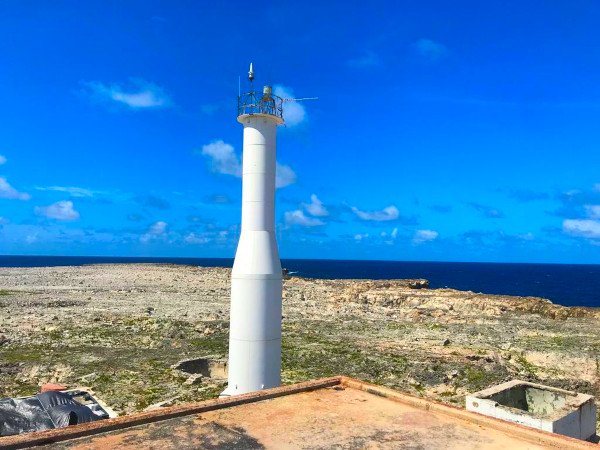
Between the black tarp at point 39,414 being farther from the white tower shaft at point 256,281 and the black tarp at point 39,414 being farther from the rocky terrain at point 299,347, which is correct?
the white tower shaft at point 256,281

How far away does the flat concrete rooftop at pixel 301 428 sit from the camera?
752 centimetres

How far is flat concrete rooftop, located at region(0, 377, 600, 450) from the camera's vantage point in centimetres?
752

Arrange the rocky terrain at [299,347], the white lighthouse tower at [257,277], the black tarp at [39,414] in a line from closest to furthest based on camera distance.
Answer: the black tarp at [39,414] → the white lighthouse tower at [257,277] → the rocky terrain at [299,347]

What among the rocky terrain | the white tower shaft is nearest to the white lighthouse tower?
the white tower shaft

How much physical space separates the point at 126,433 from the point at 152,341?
16915 millimetres

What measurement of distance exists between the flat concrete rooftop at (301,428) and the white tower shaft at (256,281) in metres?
3.57

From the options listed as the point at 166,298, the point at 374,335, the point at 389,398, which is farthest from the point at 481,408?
the point at 166,298

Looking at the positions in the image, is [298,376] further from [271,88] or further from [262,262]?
[271,88]

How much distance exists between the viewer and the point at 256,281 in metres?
13.4

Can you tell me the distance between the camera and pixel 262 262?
13477 mm

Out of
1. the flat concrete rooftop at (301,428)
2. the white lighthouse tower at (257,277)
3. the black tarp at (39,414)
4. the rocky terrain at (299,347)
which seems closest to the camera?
the flat concrete rooftop at (301,428)

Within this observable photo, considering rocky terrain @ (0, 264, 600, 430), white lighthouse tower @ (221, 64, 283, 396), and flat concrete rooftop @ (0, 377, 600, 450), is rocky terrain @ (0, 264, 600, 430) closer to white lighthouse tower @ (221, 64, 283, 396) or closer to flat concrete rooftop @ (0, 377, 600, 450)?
white lighthouse tower @ (221, 64, 283, 396)

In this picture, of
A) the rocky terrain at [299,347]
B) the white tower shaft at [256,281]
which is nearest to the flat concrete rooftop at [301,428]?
the white tower shaft at [256,281]

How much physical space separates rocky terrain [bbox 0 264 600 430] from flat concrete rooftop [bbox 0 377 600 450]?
6653 millimetres
